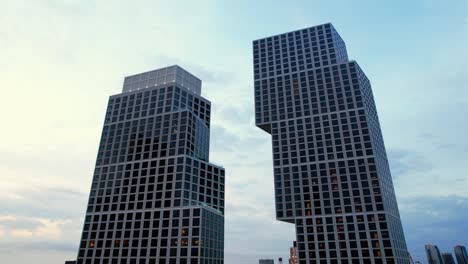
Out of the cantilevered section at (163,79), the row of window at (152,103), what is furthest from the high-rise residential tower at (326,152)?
the cantilevered section at (163,79)

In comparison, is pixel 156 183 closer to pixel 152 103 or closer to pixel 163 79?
pixel 152 103

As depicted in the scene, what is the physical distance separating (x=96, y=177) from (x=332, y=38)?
144 metres

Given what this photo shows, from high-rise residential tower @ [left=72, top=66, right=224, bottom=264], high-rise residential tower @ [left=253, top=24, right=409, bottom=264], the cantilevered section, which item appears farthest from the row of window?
high-rise residential tower @ [left=253, top=24, right=409, bottom=264]

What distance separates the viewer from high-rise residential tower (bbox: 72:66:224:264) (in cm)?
13212

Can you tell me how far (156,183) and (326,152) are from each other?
79.7 metres

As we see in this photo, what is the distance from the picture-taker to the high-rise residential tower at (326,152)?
132m

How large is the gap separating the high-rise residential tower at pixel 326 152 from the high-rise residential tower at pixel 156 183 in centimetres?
3354

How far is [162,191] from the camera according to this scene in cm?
14350

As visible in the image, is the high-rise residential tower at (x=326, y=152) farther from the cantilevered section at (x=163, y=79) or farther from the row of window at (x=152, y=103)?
the cantilevered section at (x=163, y=79)

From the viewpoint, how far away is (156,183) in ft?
481

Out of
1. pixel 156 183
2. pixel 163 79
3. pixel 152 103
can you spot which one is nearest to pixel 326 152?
pixel 156 183

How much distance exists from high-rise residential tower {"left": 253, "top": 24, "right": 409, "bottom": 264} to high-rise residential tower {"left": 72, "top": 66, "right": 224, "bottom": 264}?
33.5 meters

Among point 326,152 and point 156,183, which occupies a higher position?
point 326,152

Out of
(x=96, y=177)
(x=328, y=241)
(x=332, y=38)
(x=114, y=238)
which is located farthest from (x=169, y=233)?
(x=332, y=38)
